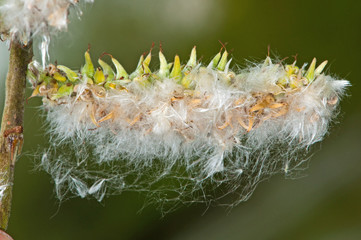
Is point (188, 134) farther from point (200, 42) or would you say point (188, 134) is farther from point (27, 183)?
point (27, 183)

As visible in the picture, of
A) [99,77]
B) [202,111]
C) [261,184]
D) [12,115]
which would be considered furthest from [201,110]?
[261,184]

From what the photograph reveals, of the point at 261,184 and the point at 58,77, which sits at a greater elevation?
the point at 261,184

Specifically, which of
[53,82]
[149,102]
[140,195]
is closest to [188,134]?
[149,102]

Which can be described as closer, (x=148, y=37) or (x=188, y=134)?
(x=188, y=134)

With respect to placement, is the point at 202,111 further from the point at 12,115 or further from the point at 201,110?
the point at 12,115

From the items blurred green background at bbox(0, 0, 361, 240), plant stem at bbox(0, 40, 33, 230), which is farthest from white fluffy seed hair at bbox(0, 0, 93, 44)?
A: blurred green background at bbox(0, 0, 361, 240)

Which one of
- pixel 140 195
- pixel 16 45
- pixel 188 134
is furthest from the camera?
pixel 140 195
